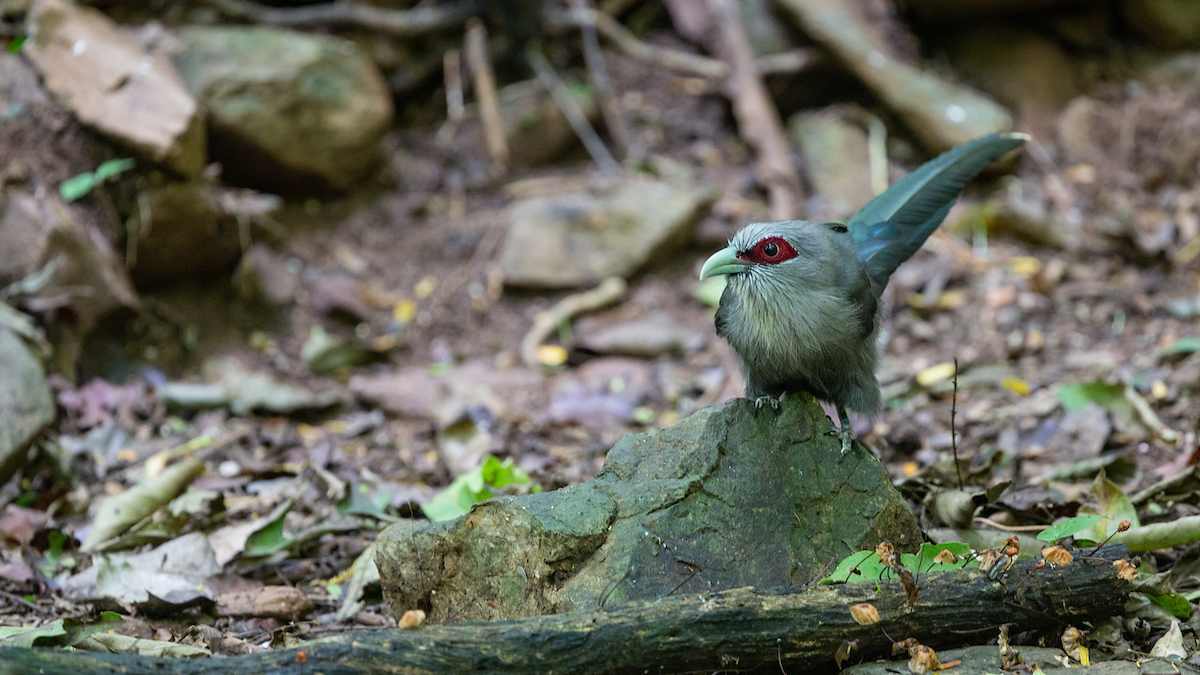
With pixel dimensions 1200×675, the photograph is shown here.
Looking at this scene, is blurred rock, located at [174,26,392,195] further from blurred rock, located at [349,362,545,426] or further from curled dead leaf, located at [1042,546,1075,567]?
curled dead leaf, located at [1042,546,1075,567]

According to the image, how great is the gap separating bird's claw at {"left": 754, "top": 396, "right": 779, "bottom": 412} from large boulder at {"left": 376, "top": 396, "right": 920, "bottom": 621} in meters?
0.16

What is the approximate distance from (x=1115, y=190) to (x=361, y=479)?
6.64 metres

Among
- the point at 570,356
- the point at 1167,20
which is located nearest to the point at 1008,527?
the point at 570,356

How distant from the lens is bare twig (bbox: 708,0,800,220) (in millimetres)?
8195

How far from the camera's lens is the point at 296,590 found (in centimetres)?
358

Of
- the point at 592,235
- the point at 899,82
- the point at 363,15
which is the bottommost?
the point at 592,235

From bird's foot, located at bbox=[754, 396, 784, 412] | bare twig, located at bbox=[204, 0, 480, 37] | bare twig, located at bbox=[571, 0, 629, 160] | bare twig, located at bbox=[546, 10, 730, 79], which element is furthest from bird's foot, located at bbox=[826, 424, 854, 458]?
bare twig, located at bbox=[204, 0, 480, 37]

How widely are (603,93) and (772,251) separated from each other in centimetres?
569

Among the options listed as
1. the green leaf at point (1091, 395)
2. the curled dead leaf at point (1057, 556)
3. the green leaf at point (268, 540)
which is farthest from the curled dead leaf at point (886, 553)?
the green leaf at point (1091, 395)

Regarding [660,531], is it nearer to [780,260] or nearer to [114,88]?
[780,260]

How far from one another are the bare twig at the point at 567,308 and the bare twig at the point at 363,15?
9.18 ft

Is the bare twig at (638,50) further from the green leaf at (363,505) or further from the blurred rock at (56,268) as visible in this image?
the green leaf at (363,505)

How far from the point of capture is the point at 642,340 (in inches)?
280

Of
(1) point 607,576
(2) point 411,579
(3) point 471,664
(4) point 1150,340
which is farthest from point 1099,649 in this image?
(4) point 1150,340
